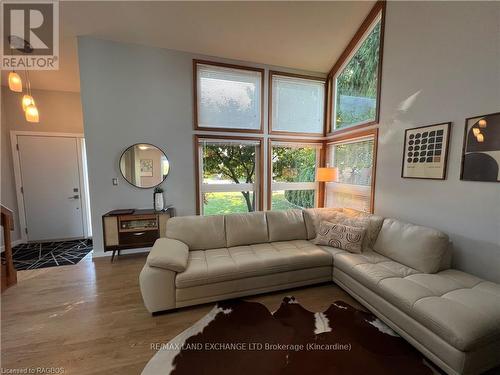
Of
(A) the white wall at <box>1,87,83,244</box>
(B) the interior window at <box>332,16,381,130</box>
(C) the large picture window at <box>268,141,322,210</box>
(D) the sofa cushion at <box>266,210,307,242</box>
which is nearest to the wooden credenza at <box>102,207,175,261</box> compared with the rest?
(D) the sofa cushion at <box>266,210,307,242</box>

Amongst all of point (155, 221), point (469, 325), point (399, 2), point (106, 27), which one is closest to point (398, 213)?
point (469, 325)

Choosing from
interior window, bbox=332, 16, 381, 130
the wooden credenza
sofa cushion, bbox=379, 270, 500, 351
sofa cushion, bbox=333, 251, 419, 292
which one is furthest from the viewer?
interior window, bbox=332, 16, 381, 130

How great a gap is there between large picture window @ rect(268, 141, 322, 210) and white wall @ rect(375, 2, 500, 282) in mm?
1598

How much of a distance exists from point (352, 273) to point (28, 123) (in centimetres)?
572

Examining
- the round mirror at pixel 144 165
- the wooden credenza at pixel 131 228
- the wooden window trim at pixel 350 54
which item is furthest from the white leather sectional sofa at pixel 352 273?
the wooden window trim at pixel 350 54

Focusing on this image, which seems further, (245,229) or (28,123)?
(28,123)

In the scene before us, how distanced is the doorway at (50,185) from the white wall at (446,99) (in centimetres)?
540

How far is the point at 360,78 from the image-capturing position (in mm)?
3537

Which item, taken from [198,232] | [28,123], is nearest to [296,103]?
[198,232]

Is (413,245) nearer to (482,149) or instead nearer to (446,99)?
(482,149)

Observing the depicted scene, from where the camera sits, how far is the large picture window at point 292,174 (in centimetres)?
430

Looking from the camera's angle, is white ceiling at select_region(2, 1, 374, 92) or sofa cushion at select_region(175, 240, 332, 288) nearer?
sofa cushion at select_region(175, 240, 332, 288)

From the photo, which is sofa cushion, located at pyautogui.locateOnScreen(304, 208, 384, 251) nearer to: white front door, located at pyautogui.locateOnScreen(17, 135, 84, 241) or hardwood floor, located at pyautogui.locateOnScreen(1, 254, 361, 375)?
hardwood floor, located at pyautogui.locateOnScreen(1, 254, 361, 375)

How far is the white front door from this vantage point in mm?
3939
